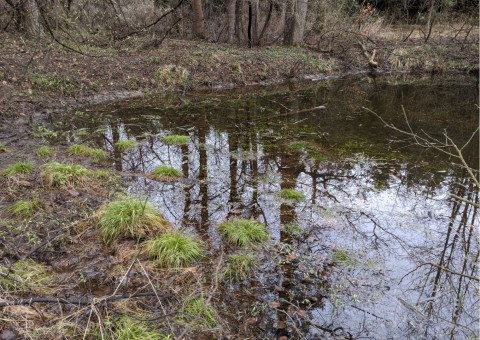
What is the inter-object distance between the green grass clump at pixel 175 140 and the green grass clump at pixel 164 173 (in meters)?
1.57

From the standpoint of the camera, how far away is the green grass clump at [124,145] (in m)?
7.36

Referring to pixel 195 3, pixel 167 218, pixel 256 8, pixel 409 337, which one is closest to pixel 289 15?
pixel 256 8

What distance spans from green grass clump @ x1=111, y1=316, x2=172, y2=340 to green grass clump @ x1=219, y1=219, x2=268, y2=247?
1555 mm

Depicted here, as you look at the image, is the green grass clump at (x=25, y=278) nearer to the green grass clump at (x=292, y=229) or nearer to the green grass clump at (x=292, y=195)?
the green grass clump at (x=292, y=229)

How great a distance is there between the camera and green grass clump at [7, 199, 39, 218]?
4547mm

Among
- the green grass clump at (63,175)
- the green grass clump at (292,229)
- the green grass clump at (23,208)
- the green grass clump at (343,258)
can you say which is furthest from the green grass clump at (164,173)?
the green grass clump at (343,258)

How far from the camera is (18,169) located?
5.62 m

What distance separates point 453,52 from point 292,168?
16.0m

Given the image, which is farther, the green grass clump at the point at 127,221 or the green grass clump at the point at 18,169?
the green grass clump at the point at 18,169

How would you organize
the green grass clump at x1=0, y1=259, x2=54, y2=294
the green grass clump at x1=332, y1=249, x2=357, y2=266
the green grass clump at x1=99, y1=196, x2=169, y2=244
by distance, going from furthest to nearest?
the green grass clump at x1=99, y1=196, x2=169, y2=244
the green grass clump at x1=332, y1=249, x2=357, y2=266
the green grass clump at x1=0, y1=259, x2=54, y2=294

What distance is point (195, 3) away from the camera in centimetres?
1605

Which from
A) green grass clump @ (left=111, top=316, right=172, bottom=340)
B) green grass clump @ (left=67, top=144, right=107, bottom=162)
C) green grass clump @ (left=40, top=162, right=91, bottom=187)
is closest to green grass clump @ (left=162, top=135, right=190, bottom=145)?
green grass clump @ (left=67, top=144, right=107, bottom=162)

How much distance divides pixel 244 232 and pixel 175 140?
12.6ft

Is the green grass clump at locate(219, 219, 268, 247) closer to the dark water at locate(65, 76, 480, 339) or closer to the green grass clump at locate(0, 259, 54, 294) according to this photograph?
the dark water at locate(65, 76, 480, 339)
